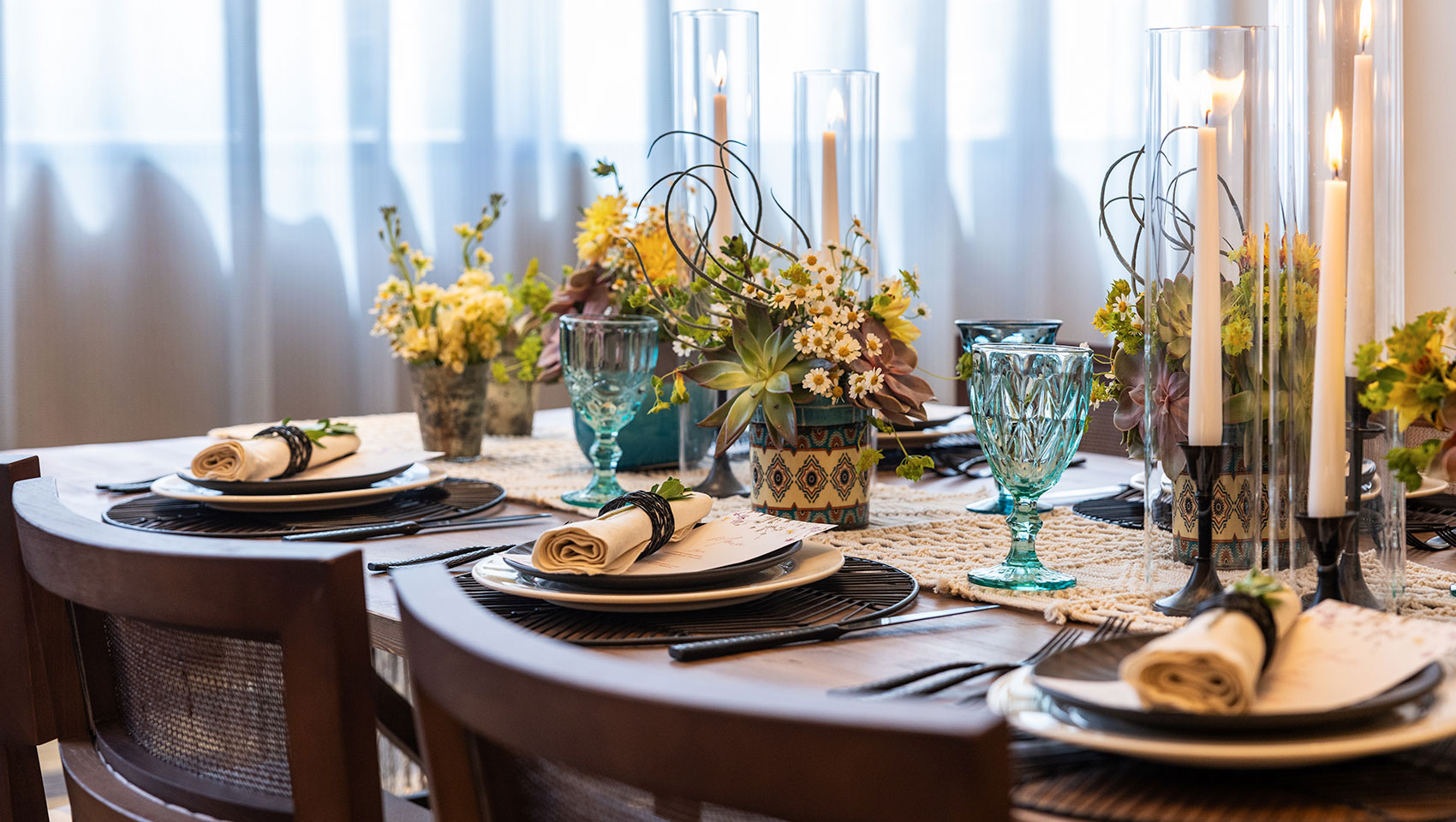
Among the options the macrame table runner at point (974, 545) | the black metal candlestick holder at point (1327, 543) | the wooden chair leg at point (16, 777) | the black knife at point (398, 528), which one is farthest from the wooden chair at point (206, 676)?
the black metal candlestick holder at point (1327, 543)

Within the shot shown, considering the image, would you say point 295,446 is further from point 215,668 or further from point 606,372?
point 215,668

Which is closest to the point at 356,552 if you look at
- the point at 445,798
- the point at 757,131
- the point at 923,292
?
the point at 445,798

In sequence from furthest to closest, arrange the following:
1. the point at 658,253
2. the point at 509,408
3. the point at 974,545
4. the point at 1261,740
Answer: the point at 509,408 < the point at 658,253 < the point at 974,545 < the point at 1261,740

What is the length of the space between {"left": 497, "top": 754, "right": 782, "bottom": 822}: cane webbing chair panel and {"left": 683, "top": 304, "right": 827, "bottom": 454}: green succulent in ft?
1.96

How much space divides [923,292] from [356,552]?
3.61 m

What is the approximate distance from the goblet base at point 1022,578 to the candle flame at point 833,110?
0.58m

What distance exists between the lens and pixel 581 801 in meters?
0.60

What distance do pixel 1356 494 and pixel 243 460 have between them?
99 cm

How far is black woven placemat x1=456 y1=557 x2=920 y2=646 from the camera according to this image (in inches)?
33.4

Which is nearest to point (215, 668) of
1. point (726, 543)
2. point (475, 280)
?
point (726, 543)

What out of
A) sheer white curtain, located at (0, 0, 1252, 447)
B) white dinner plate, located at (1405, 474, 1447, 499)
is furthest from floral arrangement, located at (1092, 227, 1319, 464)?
sheer white curtain, located at (0, 0, 1252, 447)

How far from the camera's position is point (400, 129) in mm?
3250

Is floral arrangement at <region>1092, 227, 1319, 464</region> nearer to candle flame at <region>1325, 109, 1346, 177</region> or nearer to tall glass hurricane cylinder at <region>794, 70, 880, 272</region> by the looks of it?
candle flame at <region>1325, 109, 1346, 177</region>

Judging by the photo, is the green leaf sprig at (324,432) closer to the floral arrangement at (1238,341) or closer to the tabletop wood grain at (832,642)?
the tabletop wood grain at (832,642)
